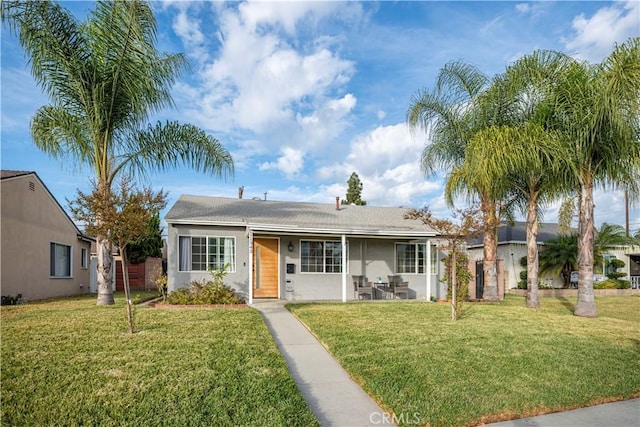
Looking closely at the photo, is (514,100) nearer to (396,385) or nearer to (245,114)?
(245,114)

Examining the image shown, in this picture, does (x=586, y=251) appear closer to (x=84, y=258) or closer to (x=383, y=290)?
(x=383, y=290)

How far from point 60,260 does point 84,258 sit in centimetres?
301

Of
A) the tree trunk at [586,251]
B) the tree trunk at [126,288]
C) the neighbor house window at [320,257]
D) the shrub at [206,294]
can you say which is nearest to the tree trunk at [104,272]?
the shrub at [206,294]

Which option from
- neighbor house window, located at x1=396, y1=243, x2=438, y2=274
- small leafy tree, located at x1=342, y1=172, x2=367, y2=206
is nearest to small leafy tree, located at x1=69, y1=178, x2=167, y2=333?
neighbor house window, located at x1=396, y1=243, x2=438, y2=274

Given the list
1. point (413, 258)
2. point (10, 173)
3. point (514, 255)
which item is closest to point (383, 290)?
point (413, 258)

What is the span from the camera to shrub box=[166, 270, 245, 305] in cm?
1251

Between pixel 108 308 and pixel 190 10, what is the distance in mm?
8666

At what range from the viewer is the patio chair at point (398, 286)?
51.7ft

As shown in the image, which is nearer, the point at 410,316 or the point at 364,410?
the point at 364,410

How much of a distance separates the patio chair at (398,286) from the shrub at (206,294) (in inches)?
232

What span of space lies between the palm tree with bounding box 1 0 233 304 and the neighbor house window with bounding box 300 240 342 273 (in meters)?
5.53

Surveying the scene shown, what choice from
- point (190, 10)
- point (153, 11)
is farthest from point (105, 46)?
point (190, 10)

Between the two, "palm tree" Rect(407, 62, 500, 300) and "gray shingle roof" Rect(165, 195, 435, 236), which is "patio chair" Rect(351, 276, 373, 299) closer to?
"gray shingle roof" Rect(165, 195, 435, 236)

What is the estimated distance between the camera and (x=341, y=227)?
14.6 metres
